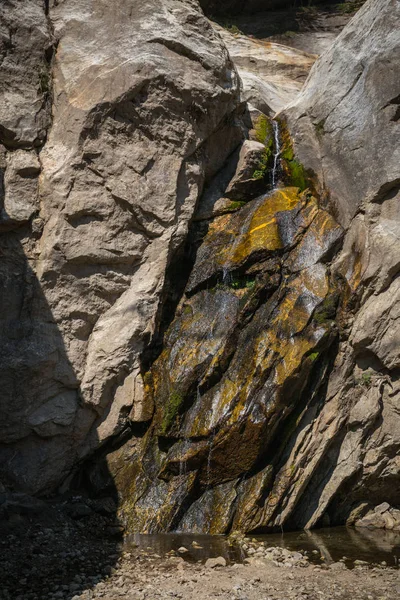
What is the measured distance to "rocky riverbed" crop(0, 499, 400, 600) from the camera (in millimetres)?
6215

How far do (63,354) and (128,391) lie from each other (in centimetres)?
126

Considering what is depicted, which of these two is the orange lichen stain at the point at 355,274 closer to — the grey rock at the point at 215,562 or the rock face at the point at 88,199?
the rock face at the point at 88,199

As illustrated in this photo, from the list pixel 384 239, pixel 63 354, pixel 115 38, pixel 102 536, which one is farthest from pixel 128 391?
pixel 115 38

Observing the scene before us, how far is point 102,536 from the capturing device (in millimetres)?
8289

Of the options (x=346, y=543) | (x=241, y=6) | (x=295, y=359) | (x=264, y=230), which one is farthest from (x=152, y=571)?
(x=241, y=6)

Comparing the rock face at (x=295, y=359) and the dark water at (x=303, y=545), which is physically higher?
Result: the rock face at (x=295, y=359)

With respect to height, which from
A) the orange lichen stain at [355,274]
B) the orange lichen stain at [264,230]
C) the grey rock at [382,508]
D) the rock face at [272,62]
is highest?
the rock face at [272,62]

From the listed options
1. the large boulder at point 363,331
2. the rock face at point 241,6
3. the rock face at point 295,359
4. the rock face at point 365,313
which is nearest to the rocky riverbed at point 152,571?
the rock face at point 295,359

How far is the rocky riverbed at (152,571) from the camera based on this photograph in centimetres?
621

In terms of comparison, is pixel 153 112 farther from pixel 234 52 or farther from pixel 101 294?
pixel 234 52

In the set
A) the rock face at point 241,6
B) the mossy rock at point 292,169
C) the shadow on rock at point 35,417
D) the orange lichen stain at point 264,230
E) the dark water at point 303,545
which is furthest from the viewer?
the rock face at point 241,6

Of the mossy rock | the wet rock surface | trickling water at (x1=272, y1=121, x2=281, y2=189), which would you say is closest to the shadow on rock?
the wet rock surface

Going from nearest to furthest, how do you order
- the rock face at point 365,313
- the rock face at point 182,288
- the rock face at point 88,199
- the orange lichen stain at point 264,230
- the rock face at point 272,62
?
the rock face at point 182,288 → the rock face at point 88,199 → the rock face at point 365,313 → the orange lichen stain at point 264,230 → the rock face at point 272,62

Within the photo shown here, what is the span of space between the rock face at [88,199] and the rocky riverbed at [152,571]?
1419mm
